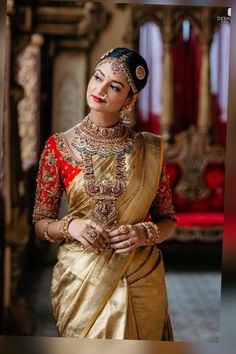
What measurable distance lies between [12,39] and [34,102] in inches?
5.0

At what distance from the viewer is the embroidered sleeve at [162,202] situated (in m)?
1.03

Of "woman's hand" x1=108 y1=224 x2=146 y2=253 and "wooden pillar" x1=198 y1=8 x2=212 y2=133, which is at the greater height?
"wooden pillar" x1=198 y1=8 x2=212 y2=133

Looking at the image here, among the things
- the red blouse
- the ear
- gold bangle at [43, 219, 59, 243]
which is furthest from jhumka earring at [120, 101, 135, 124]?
gold bangle at [43, 219, 59, 243]

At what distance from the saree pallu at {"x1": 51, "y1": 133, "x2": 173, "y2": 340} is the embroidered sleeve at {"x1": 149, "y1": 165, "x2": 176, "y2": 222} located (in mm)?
16

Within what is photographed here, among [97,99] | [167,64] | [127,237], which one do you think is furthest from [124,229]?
[167,64]

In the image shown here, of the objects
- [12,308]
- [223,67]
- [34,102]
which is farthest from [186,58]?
[12,308]

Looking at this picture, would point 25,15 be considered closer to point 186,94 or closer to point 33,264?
point 33,264

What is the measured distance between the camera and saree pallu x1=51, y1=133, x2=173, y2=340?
1.00 metres

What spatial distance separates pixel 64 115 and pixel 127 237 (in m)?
0.27

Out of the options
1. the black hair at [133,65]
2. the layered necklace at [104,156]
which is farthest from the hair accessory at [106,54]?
the layered necklace at [104,156]

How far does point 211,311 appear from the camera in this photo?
107 cm

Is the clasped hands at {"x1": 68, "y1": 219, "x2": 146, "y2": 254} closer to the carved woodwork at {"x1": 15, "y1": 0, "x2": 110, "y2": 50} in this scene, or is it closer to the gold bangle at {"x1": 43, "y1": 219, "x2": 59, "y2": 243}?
the gold bangle at {"x1": 43, "y1": 219, "x2": 59, "y2": 243}

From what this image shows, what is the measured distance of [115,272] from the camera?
100cm

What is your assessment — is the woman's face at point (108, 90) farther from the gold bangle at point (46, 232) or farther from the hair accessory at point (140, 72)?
the gold bangle at point (46, 232)
